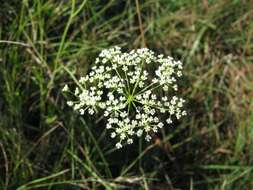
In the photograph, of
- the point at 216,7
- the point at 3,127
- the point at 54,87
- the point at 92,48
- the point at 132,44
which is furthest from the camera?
the point at 216,7

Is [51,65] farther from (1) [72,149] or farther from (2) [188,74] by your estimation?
(2) [188,74]

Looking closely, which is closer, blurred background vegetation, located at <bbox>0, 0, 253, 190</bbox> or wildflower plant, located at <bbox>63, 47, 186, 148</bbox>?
wildflower plant, located at <bbox>63, 47, 186, 148</bbox>

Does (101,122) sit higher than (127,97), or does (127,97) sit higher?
(127,97)

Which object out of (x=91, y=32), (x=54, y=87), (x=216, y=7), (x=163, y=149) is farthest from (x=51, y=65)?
(x=216, y=7)

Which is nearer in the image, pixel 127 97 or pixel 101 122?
pixel 127 97

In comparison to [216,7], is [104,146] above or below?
below

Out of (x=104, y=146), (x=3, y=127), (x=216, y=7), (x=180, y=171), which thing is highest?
(x=216, y=7)

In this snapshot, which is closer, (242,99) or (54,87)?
(54,87)

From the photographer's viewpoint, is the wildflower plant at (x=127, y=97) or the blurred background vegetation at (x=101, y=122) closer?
the wildflower plant at (x=127, y=97)
